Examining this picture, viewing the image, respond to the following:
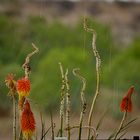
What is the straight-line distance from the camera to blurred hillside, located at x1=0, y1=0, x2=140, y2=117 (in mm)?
2871

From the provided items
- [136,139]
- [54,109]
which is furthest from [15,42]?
[136,139]

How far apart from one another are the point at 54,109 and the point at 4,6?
0.87 meters

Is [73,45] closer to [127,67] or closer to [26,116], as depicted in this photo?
[127,67]

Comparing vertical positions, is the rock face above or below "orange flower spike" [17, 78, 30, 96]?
above

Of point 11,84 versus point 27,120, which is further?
point 11,84

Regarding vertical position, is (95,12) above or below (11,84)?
above

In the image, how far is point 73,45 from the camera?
3.32 meters

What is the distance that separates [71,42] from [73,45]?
0.04 meters

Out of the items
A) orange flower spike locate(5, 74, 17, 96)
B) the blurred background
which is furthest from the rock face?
orange flower spike locate(5, 74, 17, 96)

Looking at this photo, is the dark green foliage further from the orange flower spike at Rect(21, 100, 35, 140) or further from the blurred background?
the orange flower spike at Rect(21, 100, 35, 140)

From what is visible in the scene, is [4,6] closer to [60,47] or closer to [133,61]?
[60,47]

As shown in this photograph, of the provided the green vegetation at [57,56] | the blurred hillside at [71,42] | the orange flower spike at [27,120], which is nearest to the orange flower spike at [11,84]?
the orange flower spike at [27,120]

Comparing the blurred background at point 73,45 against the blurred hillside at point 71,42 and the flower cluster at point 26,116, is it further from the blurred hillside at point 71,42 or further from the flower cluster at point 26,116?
the flower cluster at point 26,116

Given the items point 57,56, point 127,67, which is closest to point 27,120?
point 57,56
